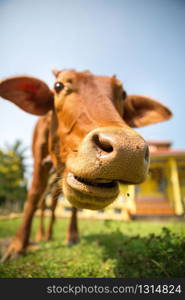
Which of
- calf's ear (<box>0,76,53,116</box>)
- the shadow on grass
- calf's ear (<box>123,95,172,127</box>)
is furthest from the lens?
calf's ear (<box>123,95,172,127</box>)

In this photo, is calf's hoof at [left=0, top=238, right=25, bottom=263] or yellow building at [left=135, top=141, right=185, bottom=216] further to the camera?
yellow building at [left=135, top=141, right=185, bottom=216]

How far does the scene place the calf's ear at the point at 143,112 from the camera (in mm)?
3852

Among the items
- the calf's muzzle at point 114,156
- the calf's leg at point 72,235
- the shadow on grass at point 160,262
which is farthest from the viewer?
the calf's leg at point 72,235

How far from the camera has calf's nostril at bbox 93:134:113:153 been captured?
5.08 ft

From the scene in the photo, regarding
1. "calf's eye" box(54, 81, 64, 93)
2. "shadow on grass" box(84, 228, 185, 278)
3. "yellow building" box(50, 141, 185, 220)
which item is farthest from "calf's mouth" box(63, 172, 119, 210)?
"yellow building" box(50, 141, 185, 220)

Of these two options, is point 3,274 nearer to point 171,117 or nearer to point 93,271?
point 93,271

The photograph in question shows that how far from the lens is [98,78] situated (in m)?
2.76

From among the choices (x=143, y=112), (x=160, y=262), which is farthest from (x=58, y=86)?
(x=160, y=262)

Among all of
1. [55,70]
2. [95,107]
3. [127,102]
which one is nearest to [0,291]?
[95,107]

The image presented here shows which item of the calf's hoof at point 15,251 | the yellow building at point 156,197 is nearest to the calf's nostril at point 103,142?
the calf's hoof at point 15,251

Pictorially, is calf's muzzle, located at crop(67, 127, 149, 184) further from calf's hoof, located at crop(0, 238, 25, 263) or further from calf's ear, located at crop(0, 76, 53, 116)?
calf's hoof, located at crop(0, 238, 25, 263)

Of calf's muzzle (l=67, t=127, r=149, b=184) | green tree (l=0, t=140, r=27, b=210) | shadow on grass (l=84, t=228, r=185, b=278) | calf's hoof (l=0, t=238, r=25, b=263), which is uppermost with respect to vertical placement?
calf's muzzle (l=67, t=127, r=149, b=184)

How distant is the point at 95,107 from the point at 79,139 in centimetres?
38

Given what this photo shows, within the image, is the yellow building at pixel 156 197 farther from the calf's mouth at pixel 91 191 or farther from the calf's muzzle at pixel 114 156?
the calf's muzzle at pixel 114 156
